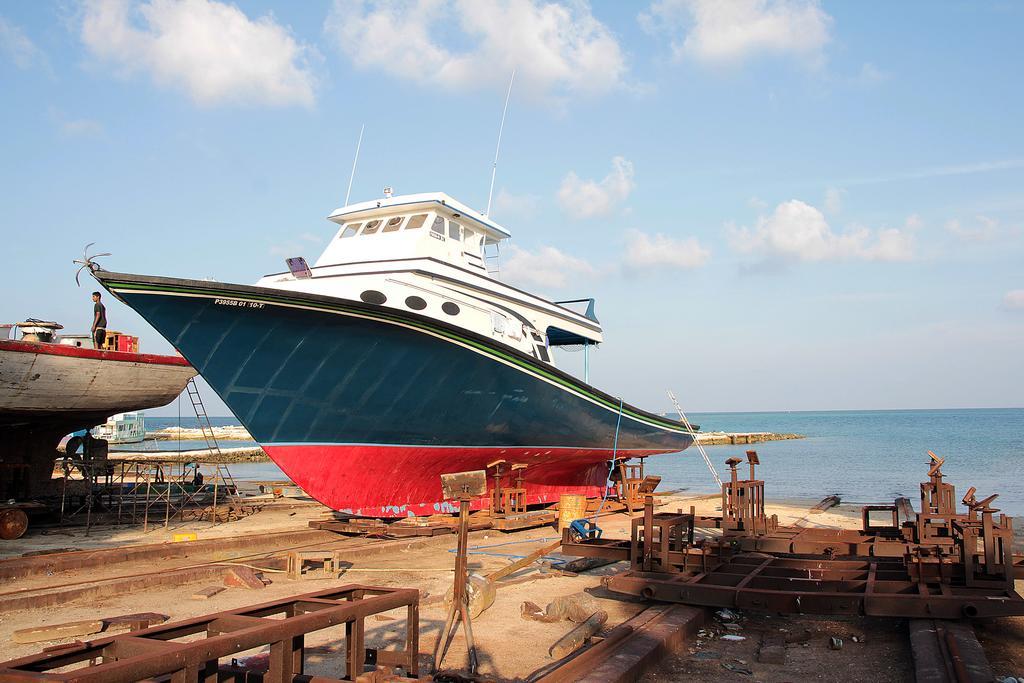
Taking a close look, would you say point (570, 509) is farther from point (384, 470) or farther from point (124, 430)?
point (124, 430)

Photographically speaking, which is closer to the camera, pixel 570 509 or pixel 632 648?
pixel 632 648

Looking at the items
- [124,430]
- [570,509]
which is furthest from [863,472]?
[124,430]

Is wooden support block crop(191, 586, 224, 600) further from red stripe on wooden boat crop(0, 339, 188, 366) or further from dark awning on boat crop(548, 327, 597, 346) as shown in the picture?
dark awning on boat crop(548, 327, 597, 346)

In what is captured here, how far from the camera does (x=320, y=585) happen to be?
28.4 feet

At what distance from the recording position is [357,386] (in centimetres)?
1137

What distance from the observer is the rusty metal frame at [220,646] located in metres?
2.90

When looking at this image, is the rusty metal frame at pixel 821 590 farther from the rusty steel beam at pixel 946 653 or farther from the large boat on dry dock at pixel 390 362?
the large boat on dry dock at pixel 390 362

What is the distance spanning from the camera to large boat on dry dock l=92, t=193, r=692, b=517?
10398 mm

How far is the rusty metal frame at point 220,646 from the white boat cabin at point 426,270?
8.61 meters

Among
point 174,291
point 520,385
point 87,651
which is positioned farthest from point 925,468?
point 87,651

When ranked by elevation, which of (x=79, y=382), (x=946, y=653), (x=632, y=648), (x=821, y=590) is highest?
(x=79, y=382)

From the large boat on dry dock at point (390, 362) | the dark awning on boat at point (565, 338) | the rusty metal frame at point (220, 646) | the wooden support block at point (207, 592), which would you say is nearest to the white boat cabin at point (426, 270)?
the large boat on dry dock at point (390, 362)

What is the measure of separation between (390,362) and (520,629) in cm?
559

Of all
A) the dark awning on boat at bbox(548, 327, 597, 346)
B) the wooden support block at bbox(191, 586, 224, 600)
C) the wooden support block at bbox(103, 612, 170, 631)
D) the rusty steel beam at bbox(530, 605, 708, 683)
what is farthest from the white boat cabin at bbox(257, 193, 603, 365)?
the rusty steel beam at bbox(530, 605, 708, 683)
